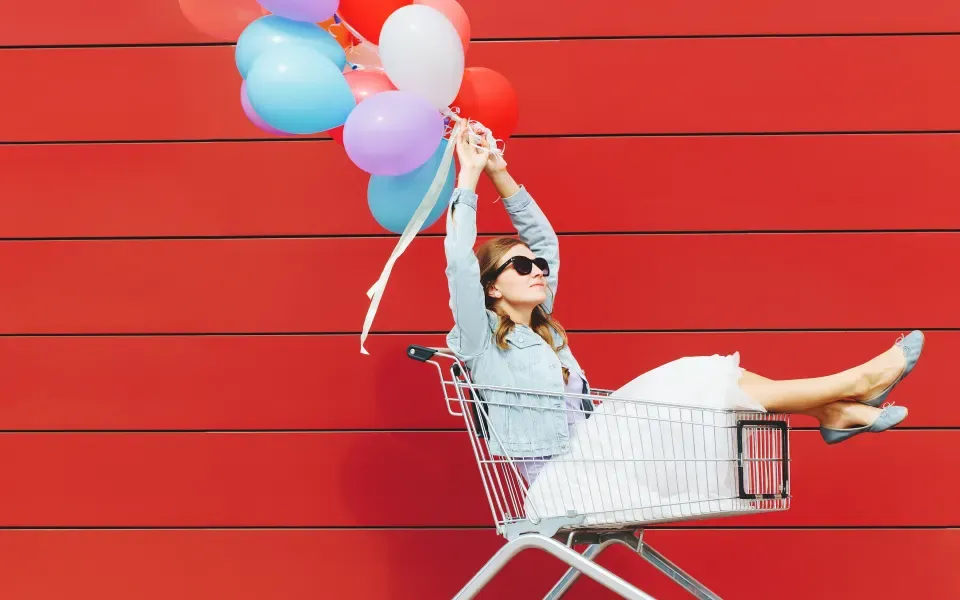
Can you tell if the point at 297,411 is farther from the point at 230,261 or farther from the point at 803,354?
the point at 803,354

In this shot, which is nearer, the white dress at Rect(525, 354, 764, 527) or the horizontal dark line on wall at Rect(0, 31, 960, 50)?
the white dress at Rect(525, 354, 764, 527)

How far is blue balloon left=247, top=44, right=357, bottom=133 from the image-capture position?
6.32ft

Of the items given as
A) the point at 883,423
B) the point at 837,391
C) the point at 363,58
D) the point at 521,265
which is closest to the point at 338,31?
the point at 363,58

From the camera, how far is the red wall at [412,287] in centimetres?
279

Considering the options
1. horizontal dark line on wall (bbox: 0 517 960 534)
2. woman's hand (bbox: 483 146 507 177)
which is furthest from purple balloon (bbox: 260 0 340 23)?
horizontal dark line on wall (bbox: 0 517 960 534)

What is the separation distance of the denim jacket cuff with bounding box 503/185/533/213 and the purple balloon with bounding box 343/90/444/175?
377 mm

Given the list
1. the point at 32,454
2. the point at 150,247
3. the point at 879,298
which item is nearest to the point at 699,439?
the point at 879,298

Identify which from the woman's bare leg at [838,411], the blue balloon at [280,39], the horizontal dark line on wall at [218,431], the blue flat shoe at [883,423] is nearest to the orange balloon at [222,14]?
the blue balloon at [280,39]

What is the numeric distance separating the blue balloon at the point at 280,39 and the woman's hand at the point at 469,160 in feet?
1.10

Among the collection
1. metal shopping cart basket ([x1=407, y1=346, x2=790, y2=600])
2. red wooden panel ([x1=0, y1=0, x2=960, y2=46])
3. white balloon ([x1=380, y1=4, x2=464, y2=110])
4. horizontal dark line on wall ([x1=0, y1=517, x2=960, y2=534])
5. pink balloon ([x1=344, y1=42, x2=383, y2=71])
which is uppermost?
red wooden panel ([x1=0, y1=0, x2=960, y2=46])

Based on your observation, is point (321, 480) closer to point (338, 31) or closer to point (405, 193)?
point (405, 193)

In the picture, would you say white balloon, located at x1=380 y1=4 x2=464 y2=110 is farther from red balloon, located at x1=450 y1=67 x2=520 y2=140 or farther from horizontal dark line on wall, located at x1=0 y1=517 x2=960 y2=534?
horizontal dark line on wall, located at x1=0 y1=517 x2=960 y2=534

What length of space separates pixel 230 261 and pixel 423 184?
97cm

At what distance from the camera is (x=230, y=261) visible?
2834 mm
